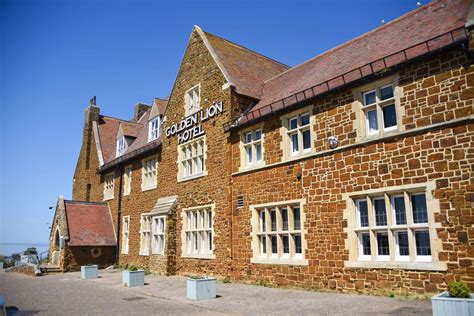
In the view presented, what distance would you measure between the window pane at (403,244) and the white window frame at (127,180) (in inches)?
752

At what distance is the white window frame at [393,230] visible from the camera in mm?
10273

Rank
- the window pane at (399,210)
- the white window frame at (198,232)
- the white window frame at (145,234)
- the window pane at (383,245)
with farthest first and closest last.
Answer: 1. the white window frame at (145,234)
2. the white window frame at (198,232)
3. the window pane at (383,245)
4. the window pane at (399,210)

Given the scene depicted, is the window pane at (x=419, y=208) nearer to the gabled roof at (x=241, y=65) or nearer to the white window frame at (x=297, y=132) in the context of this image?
the white window frame at (x=297, y=132)

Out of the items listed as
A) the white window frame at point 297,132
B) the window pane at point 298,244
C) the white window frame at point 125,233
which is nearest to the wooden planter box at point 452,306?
the window pane at point 298,244

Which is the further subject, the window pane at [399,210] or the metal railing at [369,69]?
the window pane at [399,210]

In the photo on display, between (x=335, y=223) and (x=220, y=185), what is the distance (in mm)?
6388

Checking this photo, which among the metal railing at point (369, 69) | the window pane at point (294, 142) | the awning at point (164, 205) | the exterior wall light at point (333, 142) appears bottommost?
the awning at point (164, 205)

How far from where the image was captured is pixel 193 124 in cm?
2014

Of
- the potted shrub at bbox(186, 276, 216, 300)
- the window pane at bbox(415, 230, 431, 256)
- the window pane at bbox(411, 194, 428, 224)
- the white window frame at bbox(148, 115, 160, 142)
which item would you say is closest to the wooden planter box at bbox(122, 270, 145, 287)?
the potted shrub at bbox(186, 276, 216, 300)

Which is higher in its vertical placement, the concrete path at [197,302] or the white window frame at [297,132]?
the white window frame at [297,132]

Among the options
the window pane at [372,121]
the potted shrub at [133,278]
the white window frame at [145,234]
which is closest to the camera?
the window pane at [372,121]

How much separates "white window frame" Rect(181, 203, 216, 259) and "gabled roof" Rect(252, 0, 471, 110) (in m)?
5.69

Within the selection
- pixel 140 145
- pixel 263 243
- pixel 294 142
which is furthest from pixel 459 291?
pixel 140 145

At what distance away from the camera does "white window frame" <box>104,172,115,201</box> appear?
2929 centimetres
